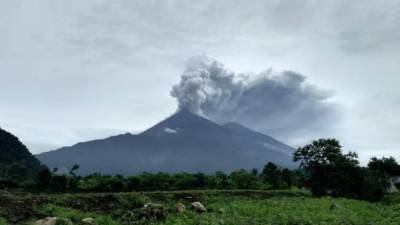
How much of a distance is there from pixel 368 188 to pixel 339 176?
148 inches

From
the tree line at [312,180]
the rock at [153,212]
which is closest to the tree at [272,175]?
the tree line at [312,180]

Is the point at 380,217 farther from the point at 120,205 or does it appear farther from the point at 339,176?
the point at 339,176

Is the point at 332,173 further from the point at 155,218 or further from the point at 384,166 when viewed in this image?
the point at 384,166

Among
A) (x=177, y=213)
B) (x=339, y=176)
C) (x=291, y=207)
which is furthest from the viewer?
(x=339, y=176)

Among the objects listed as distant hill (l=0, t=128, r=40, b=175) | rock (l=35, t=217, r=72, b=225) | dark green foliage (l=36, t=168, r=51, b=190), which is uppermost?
distant hill (l=0, t=128, r=40, b=175)

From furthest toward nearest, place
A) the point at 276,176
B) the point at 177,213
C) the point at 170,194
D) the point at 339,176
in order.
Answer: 1. the point at 276,176
2. the point at 339,176
3. the point at 170,194
4. the point at 177,213

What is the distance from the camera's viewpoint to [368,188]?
156ft

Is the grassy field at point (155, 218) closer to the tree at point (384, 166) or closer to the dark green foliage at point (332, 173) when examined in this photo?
the dark green foliage at point (332, 173)

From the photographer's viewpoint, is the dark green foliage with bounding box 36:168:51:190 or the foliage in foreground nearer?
the foliage in foreground

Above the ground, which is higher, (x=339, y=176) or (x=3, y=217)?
(x=339, y=176)

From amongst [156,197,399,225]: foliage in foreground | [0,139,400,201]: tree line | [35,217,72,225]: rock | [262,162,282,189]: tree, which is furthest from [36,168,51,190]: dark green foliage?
[262,162,282,189]: tree

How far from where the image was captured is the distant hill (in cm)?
11500

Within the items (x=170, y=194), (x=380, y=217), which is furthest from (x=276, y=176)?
(x=380, y=217)

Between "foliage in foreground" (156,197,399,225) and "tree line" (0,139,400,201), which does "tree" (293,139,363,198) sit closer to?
"tree line" (0,139,400,201)
